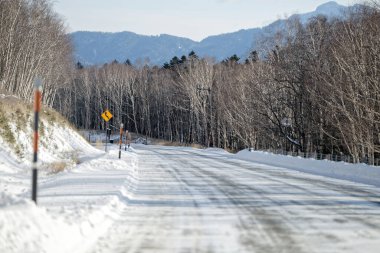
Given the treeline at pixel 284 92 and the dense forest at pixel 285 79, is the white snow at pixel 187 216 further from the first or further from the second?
the dense forest at pixel 285 79

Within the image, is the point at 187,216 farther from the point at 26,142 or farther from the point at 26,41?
the point at 26,41

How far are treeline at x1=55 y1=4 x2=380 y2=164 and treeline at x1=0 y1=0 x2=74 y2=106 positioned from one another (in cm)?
2259

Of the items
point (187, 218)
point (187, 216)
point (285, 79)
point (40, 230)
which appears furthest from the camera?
point (285, 79)

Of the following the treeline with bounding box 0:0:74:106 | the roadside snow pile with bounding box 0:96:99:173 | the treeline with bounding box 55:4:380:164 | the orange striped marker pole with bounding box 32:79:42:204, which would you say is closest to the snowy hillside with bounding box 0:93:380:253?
the orange striped marker pole with bounding box 32:79:42:204

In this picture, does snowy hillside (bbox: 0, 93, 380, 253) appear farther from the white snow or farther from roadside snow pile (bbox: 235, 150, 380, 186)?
roadside snow pile (bbox: 235, 150, 380, 186)

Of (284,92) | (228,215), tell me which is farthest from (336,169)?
(284,92)

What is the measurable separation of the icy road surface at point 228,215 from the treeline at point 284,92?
38.8 feet

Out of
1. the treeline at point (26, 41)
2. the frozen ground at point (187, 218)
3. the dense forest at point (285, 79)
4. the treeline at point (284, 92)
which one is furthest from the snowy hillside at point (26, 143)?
the treeline at point (284, 92)

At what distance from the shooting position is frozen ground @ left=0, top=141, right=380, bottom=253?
249 inches

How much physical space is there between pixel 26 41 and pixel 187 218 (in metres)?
36.1

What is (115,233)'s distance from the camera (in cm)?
739

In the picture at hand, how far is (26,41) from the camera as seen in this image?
40062 mm

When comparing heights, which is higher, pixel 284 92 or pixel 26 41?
pixel 26 41

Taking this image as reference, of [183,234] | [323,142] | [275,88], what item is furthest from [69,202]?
[275,88]
